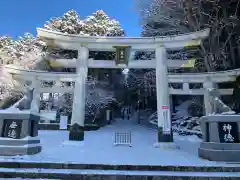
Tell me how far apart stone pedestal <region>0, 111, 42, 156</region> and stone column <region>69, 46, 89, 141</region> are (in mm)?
2705

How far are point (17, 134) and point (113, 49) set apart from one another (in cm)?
596

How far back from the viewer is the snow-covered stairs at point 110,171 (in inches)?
191

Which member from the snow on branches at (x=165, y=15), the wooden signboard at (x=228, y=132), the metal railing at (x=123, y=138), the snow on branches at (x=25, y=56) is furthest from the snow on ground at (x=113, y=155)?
the snow on branches at (x=25, y=56)

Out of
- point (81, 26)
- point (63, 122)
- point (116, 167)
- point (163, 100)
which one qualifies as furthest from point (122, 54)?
point (81, 26)

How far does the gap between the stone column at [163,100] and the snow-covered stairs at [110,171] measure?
411cm

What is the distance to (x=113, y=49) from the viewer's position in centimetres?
1065

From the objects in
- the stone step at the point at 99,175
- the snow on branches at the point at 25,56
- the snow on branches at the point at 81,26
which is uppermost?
the snow on branches at the point at 81,26

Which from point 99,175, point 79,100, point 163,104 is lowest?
point 99,175

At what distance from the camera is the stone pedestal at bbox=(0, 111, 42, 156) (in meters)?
6.49

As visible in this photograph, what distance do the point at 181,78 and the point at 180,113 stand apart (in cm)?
938

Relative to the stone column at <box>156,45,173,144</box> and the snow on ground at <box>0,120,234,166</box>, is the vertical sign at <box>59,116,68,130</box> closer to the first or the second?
the snow on ground at <box>0,120,234,166</box>

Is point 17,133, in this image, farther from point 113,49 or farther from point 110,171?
point 113,49

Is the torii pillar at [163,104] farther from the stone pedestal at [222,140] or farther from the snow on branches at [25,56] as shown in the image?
the snow on branches at [25,56]

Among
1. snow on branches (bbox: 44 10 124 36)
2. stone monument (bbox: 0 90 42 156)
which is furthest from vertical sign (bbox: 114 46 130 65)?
snow on branches (bbox: 44 10 124 36)
